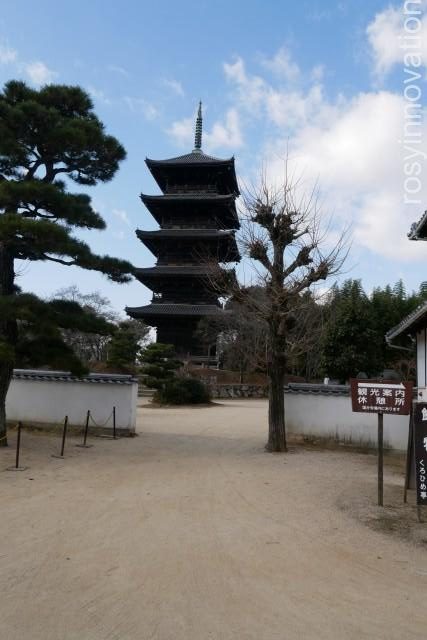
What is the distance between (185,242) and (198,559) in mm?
27716

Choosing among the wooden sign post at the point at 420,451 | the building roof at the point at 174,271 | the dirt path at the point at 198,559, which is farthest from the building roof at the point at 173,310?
the wooden sign post at the point at 420,451

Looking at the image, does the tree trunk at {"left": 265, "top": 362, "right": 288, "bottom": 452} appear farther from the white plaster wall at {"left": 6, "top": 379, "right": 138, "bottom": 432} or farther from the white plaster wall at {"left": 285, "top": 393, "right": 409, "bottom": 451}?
the white plaster wall at {"left": 6, "top": 379, "right": 138, "bottom": 432}

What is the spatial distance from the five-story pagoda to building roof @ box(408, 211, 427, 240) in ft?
67.0

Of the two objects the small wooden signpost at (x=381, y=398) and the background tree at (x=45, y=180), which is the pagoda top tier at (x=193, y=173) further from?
the small wooden signpost at (x=381, y=398)

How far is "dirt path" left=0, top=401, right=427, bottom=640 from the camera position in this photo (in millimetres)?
3330

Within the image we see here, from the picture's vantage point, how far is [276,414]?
11.6 m

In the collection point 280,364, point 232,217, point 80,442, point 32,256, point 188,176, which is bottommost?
point 80,442

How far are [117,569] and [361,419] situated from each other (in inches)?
376

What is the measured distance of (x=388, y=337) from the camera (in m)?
11.0

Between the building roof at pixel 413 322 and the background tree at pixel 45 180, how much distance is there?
579 cm

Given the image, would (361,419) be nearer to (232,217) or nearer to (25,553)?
(25,553)

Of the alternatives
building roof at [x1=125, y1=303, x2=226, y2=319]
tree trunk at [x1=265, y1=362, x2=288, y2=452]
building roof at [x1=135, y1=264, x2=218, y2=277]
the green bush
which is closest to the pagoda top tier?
building roof at [x1=135, y1=264, x2=218, y2=277]

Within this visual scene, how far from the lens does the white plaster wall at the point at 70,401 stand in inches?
536

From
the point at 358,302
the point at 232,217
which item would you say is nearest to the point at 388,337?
the point at 358,302
